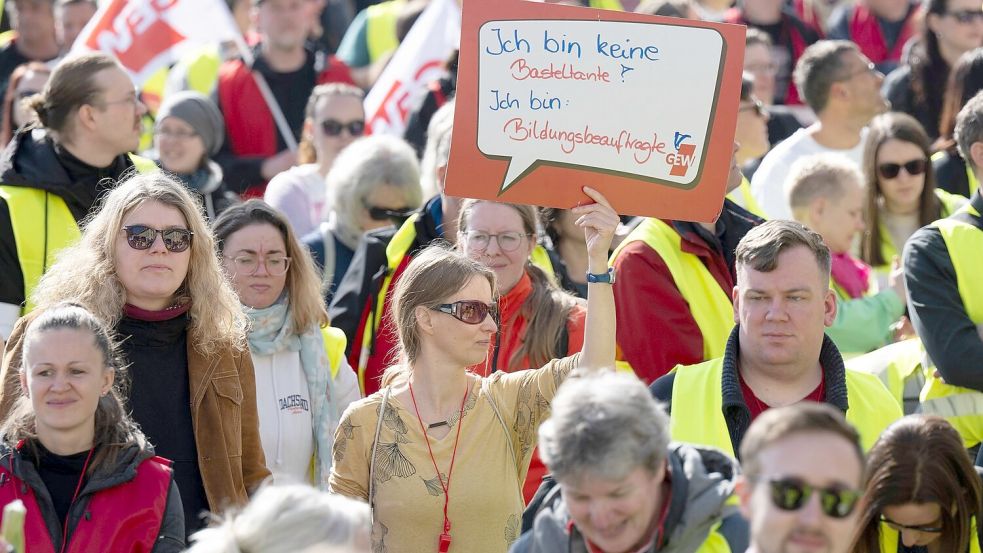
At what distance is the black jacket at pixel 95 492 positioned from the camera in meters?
4.74

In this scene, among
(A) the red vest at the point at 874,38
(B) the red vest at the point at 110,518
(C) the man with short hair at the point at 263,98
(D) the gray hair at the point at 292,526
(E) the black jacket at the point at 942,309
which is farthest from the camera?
(A) the red vest at the point at 874,38

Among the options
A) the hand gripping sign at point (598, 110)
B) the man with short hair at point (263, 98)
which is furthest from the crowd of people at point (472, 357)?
the man with short hair at point (263, 98)

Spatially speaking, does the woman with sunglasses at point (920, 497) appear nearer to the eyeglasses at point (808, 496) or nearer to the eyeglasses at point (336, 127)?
the eyeglasses at point (808, 496)

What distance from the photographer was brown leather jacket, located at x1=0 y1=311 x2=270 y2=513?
209 inches

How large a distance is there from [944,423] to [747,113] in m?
4.29

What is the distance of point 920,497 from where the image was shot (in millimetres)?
4359

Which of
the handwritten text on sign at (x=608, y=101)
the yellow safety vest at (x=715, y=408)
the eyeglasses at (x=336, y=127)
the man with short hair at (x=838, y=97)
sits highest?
the man with short hair at (x=838, y=97)

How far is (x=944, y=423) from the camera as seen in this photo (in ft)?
14.7

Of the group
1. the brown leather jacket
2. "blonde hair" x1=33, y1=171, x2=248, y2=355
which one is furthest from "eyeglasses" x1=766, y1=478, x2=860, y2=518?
"blonde hair" x1=33, y1=171, x2=248, y2=355

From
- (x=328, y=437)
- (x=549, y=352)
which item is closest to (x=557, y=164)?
(x=549, y=352)

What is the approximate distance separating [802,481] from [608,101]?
208 centimetres

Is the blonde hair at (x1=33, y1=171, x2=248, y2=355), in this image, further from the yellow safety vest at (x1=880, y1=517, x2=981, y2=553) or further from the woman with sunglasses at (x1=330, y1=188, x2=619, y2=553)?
the yellow safety vest at (x1=880, y1=517, x2=981, y2=553)

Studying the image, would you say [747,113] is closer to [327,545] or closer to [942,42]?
[942,42]

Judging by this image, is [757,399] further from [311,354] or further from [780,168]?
[780,168]
